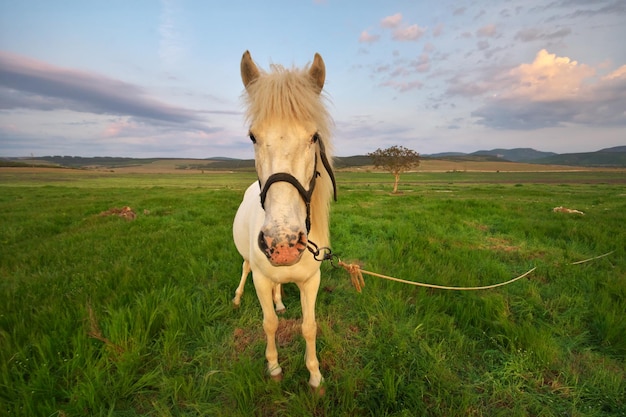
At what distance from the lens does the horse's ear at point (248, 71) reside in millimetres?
Result: 2270

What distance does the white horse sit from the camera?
1695mm

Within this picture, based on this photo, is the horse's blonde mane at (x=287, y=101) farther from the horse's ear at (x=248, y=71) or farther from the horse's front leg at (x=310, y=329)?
the horse's front leg at (x=310, y=329)

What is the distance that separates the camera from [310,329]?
8.39 feet

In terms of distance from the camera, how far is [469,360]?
8.83 feet

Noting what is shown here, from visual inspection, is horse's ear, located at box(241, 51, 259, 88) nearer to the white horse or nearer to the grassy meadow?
the white horse

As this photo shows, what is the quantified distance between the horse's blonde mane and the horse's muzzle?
804mm

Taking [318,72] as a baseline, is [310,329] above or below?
below

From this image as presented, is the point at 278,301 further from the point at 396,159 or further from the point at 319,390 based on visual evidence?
the point at 396,159

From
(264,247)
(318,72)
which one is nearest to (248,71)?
(318,72)

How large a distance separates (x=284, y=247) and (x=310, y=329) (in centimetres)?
129

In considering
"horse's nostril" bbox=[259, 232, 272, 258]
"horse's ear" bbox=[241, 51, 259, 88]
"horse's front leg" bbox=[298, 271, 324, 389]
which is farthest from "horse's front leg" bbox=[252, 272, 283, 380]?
"horse's ear" bbox=[241, 51, 259, 88]

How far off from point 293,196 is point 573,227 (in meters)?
8.63

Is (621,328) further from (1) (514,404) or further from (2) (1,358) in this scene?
(2) (1,358)

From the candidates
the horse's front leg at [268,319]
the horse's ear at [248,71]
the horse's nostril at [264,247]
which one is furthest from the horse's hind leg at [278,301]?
the horse's ear at [248,71]
